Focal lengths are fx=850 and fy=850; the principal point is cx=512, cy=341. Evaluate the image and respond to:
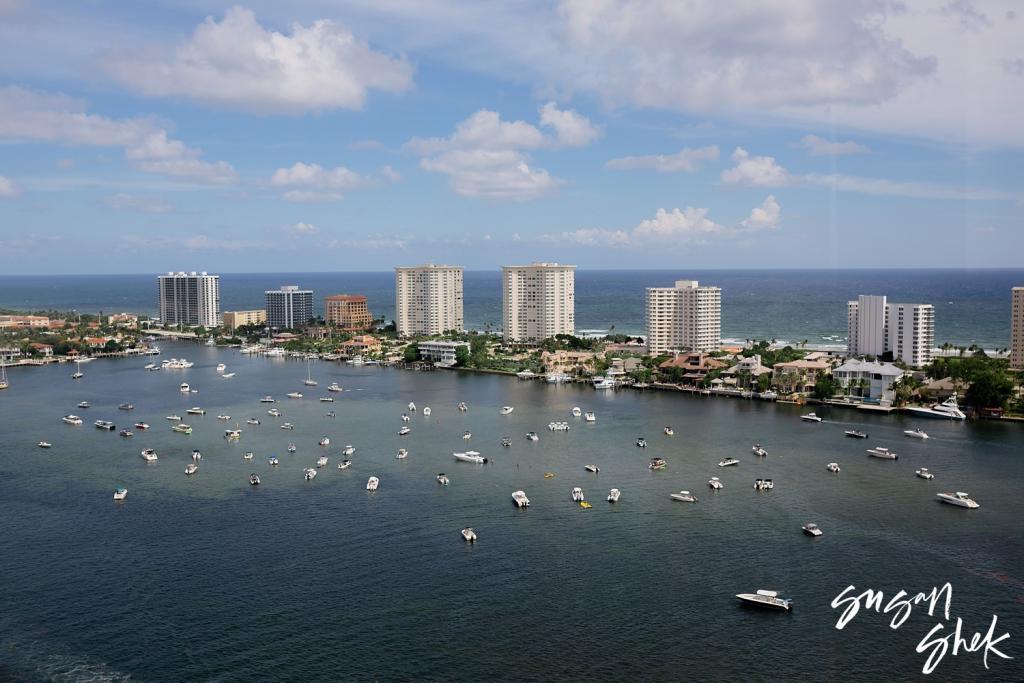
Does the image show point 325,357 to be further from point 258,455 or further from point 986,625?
point 986,625

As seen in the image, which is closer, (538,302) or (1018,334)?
(1018,334)

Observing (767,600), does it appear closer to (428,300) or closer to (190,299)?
(428,300)

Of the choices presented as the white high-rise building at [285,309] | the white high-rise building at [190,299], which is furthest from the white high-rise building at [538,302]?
the white high-rise building at [190,299]

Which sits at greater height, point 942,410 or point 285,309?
point 285,309

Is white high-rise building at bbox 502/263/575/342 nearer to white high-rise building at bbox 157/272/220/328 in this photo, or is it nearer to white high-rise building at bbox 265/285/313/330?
white high-rise building at bbox 265/285/313/330

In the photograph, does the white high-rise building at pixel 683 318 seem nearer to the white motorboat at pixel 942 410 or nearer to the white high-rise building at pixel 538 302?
the white high-rise building at pixel 538 302

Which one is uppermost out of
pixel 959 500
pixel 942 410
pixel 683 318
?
pixel 683 318

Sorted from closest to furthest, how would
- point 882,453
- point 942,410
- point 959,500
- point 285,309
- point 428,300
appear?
point 959,500, point 882,453, point 942,410, point 428,300, point 285,309

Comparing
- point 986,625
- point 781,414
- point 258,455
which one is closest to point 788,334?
point 781,414
